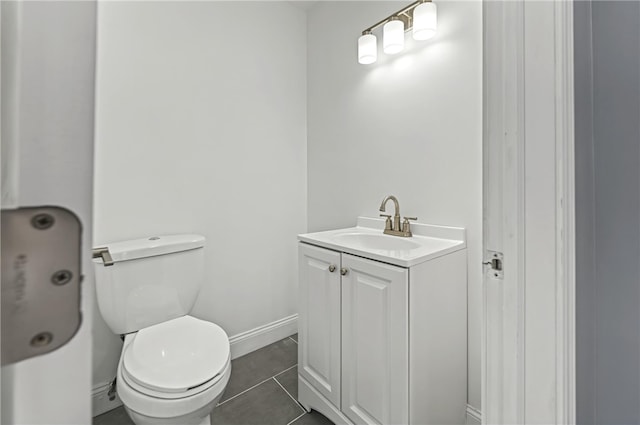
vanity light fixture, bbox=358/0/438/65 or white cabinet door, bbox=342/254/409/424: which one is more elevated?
vanity light fixture, bbox=358/0/438/65

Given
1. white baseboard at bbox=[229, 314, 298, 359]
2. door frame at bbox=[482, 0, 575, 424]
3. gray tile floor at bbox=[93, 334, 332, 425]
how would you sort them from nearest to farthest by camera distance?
door frame at bbox=[482, 0, 575, 424], gray tile floor at bbox=[93, 334, 332, 425], white baseboard at bbox=[229, 314, 298, 359]

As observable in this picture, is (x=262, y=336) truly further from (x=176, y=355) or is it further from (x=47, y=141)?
(x=47, y=141)

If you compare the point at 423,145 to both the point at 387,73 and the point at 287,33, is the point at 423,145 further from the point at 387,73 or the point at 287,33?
the point at 287,33

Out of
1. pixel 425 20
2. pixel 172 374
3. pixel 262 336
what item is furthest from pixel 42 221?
pixel 262 336

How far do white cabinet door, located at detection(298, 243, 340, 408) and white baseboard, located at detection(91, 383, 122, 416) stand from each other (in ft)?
3.01

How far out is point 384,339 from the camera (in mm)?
1121

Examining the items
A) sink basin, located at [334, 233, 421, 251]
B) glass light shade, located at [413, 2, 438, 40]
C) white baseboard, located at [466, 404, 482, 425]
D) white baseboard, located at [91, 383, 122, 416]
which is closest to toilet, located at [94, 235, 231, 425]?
white baseboard, located at [91, 383, 122, 416]

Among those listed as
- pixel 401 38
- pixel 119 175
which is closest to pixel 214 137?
pixel 119 175

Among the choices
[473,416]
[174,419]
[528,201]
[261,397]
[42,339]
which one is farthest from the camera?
[261,397]

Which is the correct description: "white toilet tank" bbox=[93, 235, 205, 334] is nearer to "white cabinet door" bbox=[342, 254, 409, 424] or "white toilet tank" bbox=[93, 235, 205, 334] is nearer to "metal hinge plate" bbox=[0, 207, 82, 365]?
"white cabinet door" bbox=[342, 254, 409, 424]

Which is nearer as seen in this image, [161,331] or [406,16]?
[161,331]

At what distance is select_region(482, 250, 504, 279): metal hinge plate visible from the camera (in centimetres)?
56

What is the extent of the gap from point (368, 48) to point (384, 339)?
1.44 metres

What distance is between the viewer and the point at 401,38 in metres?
1.46
